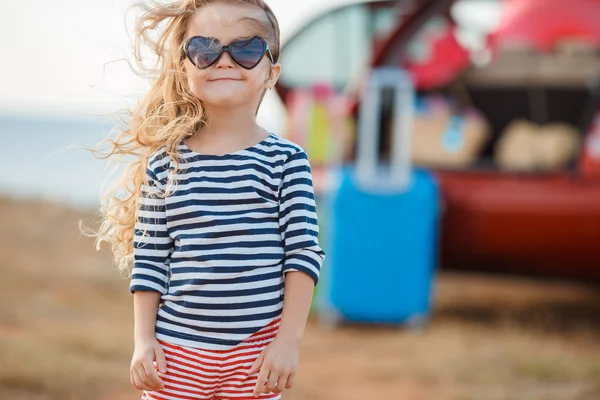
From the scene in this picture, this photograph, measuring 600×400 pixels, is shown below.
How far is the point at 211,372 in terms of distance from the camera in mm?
1810

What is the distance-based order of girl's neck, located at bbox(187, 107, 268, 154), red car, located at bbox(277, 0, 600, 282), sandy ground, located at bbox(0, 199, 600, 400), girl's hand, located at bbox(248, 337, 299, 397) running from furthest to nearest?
red car, located at bbox(277, 0, 600, 282)
sandy ground, located at bbox(0, 199, 600, 400)
girl's neck, located at bbox(187, 107, 268, 154)
girl's hand, located at bbox(248, 337, 299, 397)

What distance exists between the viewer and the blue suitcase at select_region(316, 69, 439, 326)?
534cm

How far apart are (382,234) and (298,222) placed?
3565 mm

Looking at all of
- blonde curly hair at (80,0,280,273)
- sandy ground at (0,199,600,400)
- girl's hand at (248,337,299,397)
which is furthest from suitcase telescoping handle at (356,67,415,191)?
girl's hand at (248,337,299,397)

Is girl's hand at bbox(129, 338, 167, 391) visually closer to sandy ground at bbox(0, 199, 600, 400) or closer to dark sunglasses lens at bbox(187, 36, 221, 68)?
dark sunglasses lens at bbox(187, 36, 221, 68)

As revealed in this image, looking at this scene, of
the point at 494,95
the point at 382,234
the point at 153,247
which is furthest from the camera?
the point at 494,95

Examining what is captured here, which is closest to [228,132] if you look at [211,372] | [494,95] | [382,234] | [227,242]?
[227,242]

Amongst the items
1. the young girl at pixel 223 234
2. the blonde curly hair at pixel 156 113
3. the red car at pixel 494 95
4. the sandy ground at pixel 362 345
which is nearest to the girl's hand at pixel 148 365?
the young girl at pixel 223 234

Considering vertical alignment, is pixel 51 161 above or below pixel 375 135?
below

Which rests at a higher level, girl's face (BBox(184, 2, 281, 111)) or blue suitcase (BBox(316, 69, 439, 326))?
girl's face (BBox(184, 2, 281, 111))

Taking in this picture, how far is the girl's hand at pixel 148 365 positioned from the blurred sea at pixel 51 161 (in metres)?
0.43

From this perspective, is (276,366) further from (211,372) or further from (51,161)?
(51,161)

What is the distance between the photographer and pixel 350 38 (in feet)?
21.1

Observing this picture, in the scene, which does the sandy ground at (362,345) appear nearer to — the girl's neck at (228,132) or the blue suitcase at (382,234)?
the blue suitcase at (382,234)
